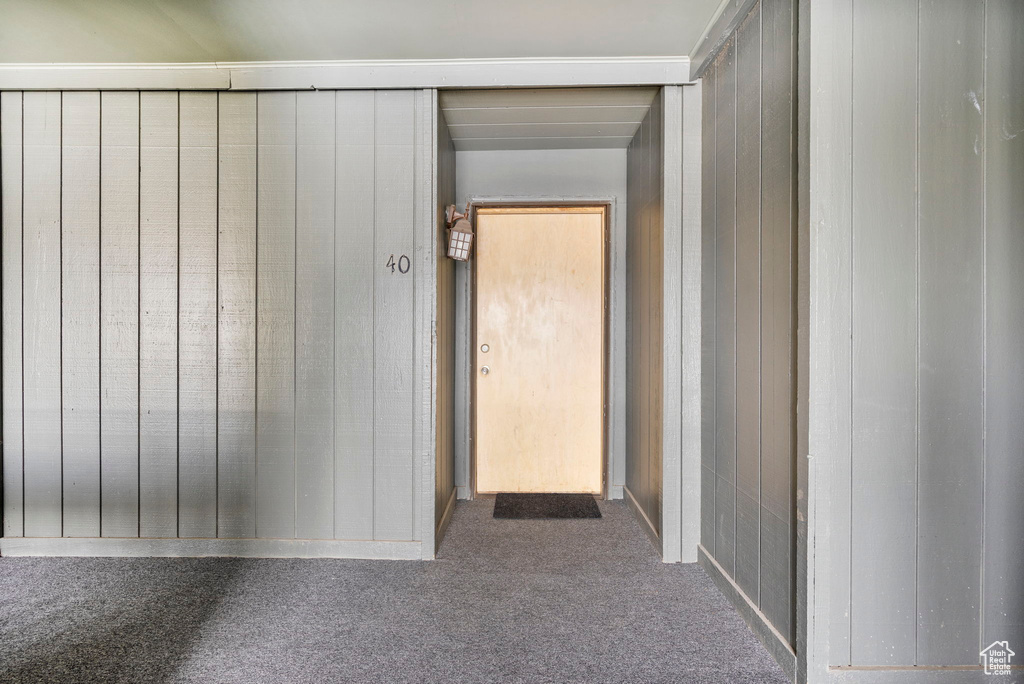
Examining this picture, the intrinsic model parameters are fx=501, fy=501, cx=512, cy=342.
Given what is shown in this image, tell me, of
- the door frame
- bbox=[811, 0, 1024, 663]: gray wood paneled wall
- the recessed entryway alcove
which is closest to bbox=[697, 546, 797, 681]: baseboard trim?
the recessed entryway alcove

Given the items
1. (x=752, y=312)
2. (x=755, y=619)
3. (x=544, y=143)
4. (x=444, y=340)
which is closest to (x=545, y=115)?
(x=544, y=143)

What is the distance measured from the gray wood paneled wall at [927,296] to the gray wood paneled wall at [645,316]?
963mm

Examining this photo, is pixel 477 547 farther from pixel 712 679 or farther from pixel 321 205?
pixel 321 205

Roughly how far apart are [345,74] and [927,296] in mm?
2453

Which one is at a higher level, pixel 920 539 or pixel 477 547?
pixel 920 539

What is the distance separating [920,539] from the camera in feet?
4.83

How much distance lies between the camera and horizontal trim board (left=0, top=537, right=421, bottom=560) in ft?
7.86

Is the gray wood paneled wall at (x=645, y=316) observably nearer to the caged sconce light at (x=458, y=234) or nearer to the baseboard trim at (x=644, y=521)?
the baseboard trim at (x=644, y=521)

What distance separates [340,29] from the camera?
208 centimetres

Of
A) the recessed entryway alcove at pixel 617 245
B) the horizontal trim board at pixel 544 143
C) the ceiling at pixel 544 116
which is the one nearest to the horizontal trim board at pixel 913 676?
the recessed entryway alcove at pixel 617 245

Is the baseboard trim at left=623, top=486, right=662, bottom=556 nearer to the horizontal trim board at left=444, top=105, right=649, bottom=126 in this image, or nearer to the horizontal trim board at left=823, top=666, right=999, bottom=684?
the horizontal trim board at left=823, top=666, right=999, bottom=684

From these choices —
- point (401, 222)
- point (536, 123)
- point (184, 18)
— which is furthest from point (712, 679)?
point (184, 18)

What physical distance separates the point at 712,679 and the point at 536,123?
2697 mm

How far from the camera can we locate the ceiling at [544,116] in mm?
2521
